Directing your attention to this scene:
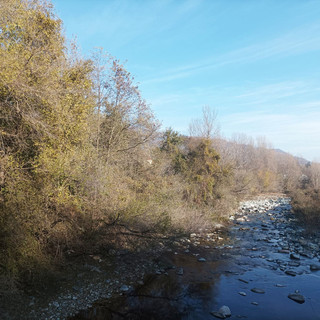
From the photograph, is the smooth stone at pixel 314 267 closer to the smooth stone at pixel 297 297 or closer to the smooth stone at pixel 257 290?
the smooth stone at pixel 297 297

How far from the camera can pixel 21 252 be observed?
763cm

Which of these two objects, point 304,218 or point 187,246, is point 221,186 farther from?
point 187,246

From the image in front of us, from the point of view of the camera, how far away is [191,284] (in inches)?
363

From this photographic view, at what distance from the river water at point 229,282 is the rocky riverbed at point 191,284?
A: 3 cm

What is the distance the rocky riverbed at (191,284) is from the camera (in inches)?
288

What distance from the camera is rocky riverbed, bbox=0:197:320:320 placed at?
732 cm

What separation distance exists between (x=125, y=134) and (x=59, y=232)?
24.5ft

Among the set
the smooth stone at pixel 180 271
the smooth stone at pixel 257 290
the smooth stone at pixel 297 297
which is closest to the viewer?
the smooth stone at pixel 297 297

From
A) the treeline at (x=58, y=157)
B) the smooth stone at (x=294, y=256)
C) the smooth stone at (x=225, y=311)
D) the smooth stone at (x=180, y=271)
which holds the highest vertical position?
the treeline at (x=58, y=157)

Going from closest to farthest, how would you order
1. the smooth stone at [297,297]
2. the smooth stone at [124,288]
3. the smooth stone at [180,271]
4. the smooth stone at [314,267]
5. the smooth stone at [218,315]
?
the smooth stone at [218,315] → the smooth stone at [297,297] → the smooth stone at [124,288] → the smooth stone at [180,271] → the smooth stone at [314,267]

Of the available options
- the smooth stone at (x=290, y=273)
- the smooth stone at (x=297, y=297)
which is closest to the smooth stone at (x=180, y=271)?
the smooth stone at (x=297, y=297)

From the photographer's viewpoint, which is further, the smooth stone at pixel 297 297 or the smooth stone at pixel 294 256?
the smooth stone at pixel 294 256

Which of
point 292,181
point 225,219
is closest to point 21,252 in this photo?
point 225,219

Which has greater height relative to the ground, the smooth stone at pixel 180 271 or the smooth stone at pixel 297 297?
the smooth stone at pixel 297 297
